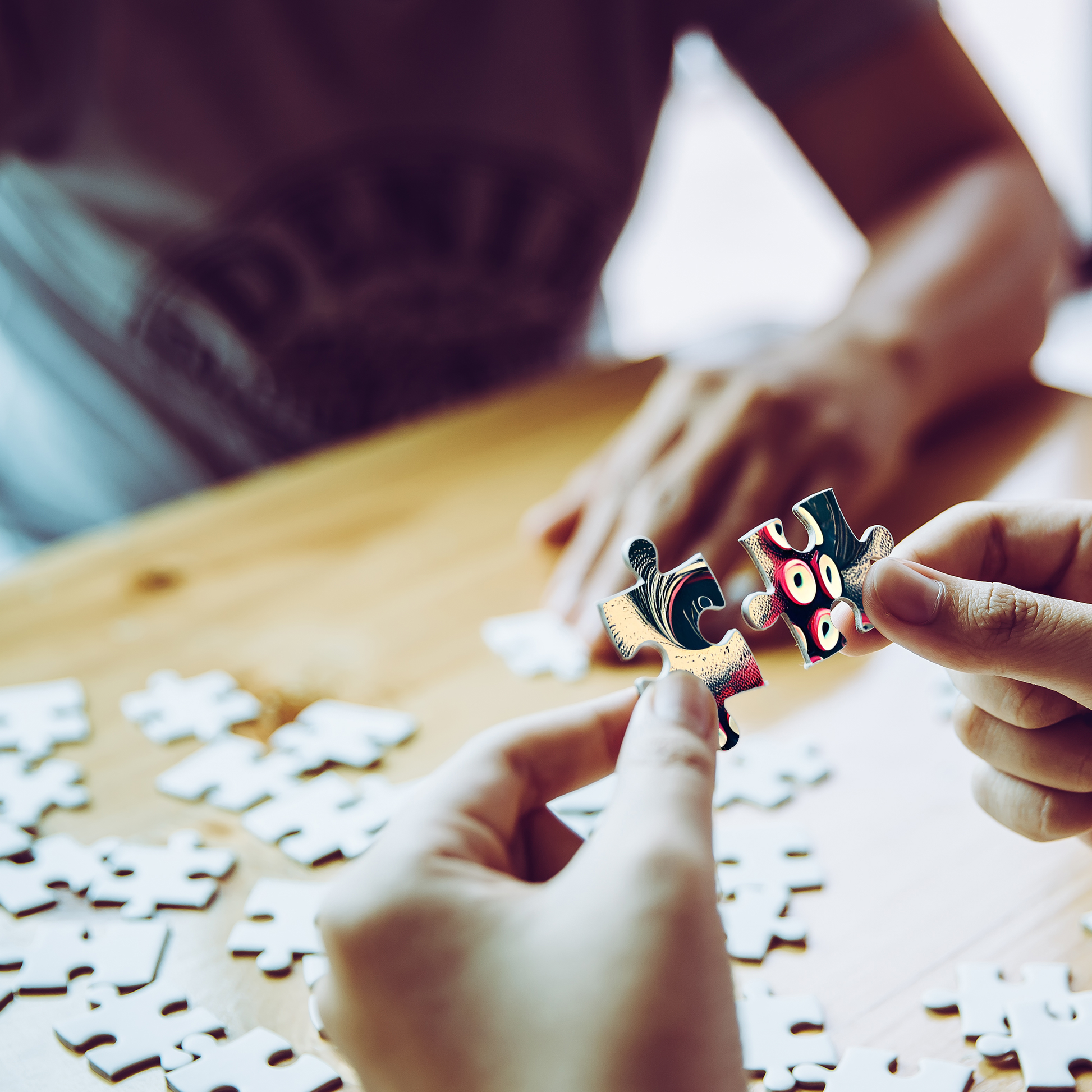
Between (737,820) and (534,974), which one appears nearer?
(534,974)

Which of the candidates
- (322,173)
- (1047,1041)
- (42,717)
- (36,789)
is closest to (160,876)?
(36,789)

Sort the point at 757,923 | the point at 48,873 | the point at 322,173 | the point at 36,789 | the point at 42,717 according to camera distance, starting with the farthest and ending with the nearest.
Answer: the point at 322,173, the point at 42,717, the point at 36,789, the point at 48,873, the point at 757,923

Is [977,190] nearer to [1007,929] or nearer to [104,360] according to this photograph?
[1007,929]

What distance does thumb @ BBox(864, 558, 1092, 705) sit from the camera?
0.64 meters

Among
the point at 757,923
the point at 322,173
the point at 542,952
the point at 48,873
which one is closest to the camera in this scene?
the point at 542,952

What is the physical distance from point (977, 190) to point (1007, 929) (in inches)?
53.5

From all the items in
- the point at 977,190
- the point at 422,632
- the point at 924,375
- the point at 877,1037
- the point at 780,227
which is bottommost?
the point at 877,1037

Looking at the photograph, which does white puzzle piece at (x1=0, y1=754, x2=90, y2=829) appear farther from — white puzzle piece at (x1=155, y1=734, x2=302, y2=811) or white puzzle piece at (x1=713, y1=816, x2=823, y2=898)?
white puzzle piece at (x1=713, y1=816, x2=823, y2=898)

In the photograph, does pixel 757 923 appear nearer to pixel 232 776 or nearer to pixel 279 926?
pixel 279 926

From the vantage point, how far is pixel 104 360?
178 centimetres

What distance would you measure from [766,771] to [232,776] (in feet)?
1.85

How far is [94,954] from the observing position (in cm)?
79

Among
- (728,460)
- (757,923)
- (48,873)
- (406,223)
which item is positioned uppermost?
(406,223)

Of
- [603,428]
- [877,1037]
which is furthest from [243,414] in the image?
[877,1037]
